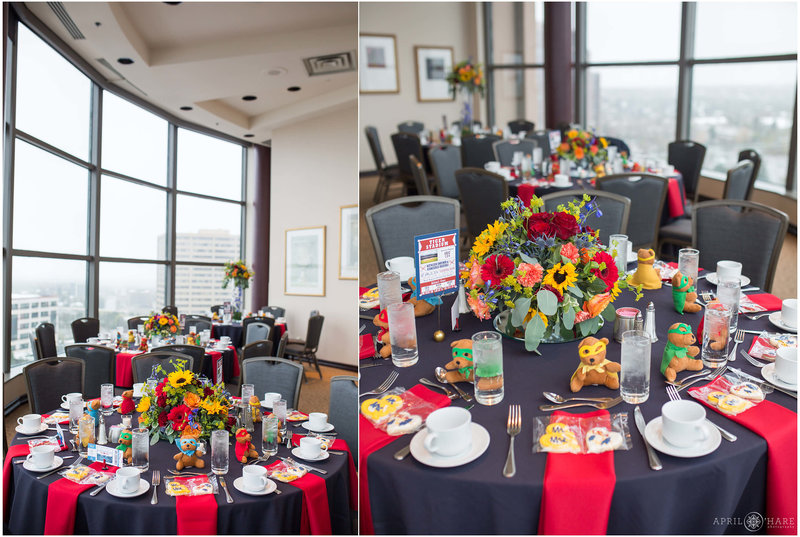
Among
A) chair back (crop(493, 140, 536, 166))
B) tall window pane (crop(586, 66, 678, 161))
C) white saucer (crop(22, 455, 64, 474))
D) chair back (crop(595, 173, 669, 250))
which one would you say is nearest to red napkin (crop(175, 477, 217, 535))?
white saucer (crop(22, 455, 64, 474))

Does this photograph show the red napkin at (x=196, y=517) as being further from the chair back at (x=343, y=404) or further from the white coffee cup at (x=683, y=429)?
the white coffee cup at (x=683, y=429)

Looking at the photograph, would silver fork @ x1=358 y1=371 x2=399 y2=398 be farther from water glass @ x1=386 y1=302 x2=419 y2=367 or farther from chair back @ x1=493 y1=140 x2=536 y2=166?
chair back @ x1=493 y1=140 x2=536 y2=166

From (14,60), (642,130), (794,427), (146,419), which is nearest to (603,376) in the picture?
(794,427)

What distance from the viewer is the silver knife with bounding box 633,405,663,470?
126 centimetres

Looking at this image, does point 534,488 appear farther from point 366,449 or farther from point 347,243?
point 347,243

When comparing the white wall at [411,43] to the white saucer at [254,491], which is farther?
the white wall at [411,43]

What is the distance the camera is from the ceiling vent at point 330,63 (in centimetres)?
288

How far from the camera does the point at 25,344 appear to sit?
8.38ft

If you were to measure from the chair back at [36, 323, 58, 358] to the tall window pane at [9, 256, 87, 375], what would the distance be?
0.8 inches

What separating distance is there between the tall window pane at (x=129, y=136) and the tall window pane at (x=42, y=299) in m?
0.64

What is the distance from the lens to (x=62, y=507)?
2025 mm

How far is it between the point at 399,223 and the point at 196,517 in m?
1.76

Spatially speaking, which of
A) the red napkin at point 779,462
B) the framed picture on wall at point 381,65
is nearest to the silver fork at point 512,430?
the red napkin at point 779,462

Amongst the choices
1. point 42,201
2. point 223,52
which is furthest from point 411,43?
point 42,201
